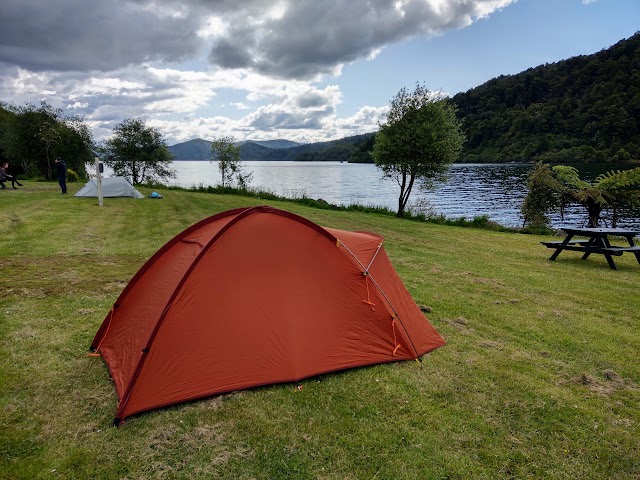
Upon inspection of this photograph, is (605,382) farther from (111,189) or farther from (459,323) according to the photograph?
(111,189)

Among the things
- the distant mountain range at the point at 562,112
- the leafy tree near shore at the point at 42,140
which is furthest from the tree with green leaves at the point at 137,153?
the distant mountain range at the point at 562,112

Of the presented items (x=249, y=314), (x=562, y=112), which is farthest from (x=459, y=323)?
(x=562, y=112)

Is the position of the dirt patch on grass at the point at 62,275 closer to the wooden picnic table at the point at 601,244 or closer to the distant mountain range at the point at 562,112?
the wooden picnic table at the point at 601,244

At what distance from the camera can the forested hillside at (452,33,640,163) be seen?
242ft

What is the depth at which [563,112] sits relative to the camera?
3492 inches

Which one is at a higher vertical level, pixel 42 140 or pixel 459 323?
pixel 42 140

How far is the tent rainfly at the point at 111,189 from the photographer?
906 inches

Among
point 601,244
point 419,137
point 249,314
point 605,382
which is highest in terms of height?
point 419,137

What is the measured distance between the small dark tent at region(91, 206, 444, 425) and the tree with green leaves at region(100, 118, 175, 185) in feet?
156

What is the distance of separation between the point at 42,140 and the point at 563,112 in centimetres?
9706

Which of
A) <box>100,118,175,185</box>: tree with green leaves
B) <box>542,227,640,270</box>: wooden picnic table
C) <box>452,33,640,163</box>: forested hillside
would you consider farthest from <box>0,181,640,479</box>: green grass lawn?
<box>452,33,640,163</box>: forested hillside

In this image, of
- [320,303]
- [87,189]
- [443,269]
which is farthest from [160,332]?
[87,189]

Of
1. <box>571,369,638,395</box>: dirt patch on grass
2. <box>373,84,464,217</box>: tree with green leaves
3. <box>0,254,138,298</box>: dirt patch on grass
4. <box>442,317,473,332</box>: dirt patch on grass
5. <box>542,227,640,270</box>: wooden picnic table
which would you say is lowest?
<box>571,369,638,395</box>: dirt patch on grass

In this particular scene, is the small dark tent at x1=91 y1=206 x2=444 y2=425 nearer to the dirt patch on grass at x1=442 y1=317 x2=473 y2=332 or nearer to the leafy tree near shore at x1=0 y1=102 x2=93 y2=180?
the dirt patch on grass at x1=442 y1=317 x2=473 y2=332
